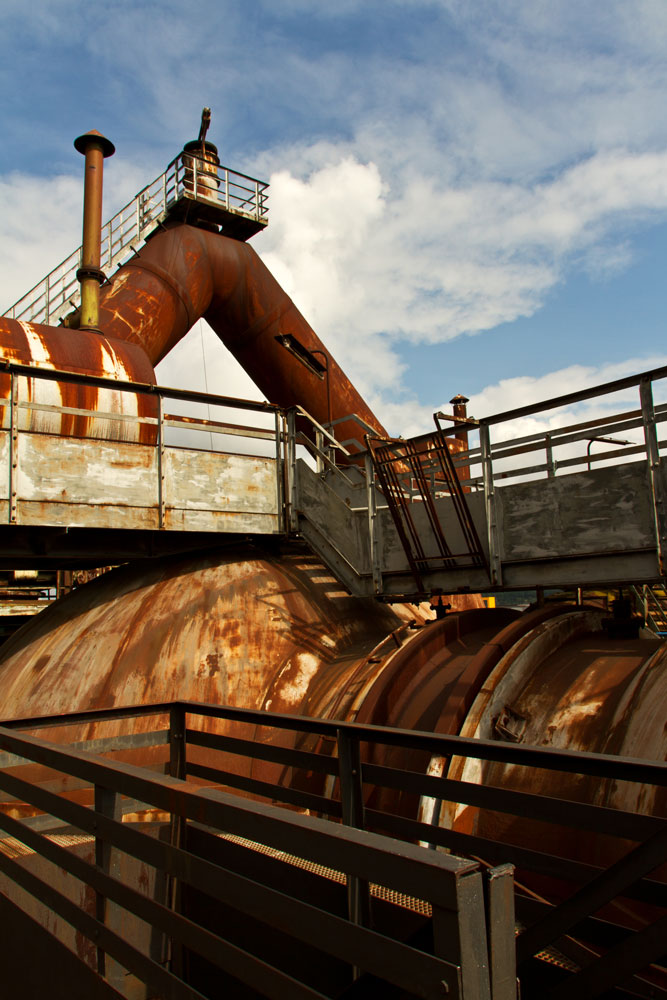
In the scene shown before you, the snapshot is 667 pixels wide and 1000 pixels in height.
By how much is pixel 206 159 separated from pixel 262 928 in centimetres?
1868

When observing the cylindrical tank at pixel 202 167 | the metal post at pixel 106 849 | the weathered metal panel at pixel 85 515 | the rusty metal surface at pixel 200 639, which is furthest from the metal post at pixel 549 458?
the cylindrical tank at pixel 202 167

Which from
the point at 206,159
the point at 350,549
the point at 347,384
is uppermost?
the point at 206,159

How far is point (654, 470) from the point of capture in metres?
5.98

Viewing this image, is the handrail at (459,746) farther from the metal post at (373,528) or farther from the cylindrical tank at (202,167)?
the cylindrical tank at (202,167)

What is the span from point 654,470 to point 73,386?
6.99 meters

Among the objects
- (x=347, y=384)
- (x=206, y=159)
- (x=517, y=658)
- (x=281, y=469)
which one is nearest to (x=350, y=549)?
(x=281, y=469)

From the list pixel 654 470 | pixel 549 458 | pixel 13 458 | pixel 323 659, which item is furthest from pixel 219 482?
pixel 654 470

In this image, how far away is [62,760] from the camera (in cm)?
325

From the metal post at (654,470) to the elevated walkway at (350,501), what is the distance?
11 mm

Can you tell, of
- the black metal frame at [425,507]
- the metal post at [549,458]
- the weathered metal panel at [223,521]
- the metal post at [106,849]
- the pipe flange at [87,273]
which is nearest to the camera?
the metal post at [106,849]

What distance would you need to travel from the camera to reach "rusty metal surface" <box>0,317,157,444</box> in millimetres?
8859

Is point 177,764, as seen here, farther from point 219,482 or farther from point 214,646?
point 219,482

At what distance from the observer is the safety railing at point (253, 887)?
5.41 ft

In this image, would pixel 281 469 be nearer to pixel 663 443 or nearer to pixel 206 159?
pixel 663 443
